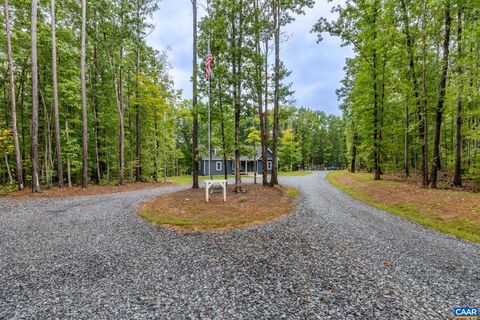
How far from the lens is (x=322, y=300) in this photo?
9.23 ft

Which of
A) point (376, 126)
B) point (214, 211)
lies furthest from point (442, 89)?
point (214, 211)

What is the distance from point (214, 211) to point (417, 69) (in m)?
15.2

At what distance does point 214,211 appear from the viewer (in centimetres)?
713

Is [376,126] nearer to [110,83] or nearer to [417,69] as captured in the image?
[417,69]

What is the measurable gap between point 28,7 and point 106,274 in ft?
51.3

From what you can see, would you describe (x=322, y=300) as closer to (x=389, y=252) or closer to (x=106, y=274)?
(x=389, y=252)

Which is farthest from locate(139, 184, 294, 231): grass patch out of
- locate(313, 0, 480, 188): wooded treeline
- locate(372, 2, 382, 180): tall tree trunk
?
locate(372, 2, 382, 180): tall tree trunk

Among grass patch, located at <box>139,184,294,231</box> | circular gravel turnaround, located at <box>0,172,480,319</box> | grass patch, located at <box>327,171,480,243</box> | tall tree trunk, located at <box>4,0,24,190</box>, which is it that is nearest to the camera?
circular gravel turnaround, located at <box>0,172,480,319</box>

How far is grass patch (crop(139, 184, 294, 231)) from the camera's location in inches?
235

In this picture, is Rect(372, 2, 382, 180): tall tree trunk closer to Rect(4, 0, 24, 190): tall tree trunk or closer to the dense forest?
the dense forest

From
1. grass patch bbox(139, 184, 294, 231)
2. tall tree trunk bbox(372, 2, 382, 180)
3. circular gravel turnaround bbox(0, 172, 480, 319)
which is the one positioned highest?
tall tree trunk bbox(372, 2, 382, 180)

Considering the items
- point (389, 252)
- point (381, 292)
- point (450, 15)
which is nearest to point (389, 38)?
point (450, 15)

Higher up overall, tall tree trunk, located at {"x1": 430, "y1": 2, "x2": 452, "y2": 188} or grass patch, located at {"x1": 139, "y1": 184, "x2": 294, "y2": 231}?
tall tree trunk, located at {"x1": 430, "y1": 2, "x2": 452, "y2": 188}

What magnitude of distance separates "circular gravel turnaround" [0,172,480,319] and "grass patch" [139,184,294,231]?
516 mm
